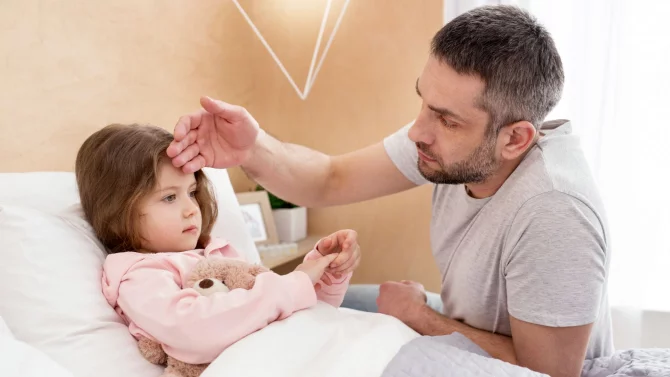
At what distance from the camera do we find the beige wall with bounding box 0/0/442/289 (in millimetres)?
1544

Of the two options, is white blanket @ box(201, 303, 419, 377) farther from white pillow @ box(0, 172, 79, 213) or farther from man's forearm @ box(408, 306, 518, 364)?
white pillow @ box(0, 172, 79, 213)

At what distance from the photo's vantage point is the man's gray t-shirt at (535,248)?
1.20 meters

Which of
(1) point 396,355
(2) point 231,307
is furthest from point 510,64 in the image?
(2) point 231,307

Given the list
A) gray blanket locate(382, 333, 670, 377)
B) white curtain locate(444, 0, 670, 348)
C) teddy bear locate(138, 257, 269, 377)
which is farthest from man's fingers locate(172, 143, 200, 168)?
white curtain locate(444, 0, 670, 348)

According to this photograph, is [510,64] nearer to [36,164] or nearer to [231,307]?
[231,307]

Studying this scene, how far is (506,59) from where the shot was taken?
4.22 ft

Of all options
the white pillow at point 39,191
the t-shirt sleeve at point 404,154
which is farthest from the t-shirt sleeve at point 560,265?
the white pillow at point 39,191

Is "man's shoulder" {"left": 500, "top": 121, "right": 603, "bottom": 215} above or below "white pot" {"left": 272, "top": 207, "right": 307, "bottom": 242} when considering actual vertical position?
above

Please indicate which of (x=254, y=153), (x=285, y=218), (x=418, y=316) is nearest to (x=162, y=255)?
(x=254, y=153)

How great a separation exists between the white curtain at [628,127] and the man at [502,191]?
2.69 ft

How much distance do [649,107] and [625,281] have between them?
64 cm

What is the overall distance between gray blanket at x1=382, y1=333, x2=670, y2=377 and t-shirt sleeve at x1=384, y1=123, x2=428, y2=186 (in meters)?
0.61

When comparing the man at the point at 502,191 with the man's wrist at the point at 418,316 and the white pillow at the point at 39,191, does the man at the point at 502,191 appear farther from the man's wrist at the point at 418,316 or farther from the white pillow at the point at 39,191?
the white pillow at the point at 39,191

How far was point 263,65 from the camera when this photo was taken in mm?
2723
